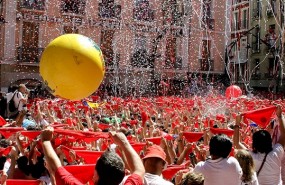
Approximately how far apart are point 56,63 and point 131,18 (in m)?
26.2

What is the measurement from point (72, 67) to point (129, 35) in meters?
25.8

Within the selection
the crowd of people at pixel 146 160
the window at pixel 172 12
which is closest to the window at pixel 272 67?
the window at pixel 172 12

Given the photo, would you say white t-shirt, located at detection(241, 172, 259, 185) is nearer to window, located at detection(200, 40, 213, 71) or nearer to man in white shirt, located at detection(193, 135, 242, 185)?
man in white shirt, located at detection(193, 135, 242, 185)

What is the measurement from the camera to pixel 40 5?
93.0 feet

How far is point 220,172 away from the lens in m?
3.80

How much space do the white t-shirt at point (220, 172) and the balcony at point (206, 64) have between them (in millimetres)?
29788

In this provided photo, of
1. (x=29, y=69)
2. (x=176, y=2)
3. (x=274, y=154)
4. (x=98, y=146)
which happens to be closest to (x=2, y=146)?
(x=98, y=146)

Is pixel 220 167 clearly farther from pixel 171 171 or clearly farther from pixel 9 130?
pixel 9 130

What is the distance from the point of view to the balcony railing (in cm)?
2766

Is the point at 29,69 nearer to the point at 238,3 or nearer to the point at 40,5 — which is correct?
the point at 40,5

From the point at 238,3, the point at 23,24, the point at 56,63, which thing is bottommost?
the point at 56,63

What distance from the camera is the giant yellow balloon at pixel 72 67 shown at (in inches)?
187

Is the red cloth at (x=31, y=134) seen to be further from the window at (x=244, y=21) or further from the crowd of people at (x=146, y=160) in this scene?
the window at (x=244, y=21)

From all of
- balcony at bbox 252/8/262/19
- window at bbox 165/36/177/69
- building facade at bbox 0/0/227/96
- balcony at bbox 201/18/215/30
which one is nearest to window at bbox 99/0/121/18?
building facade at bbox 0/0/227/96
